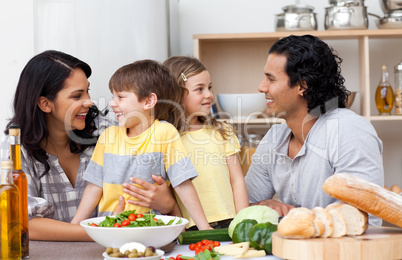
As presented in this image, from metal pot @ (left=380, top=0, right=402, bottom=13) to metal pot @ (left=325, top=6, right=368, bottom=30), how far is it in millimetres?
115

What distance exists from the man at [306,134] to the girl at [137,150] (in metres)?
0.39

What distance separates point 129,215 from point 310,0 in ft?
7.90

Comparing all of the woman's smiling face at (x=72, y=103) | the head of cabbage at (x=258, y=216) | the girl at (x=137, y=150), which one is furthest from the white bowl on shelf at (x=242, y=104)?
the head of cabbage at (x=258, y=216)

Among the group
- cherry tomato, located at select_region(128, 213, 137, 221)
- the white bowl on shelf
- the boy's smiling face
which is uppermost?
the boy's smiling face

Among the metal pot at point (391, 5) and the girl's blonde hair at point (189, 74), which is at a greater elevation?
the metal pot at point (391, 5)

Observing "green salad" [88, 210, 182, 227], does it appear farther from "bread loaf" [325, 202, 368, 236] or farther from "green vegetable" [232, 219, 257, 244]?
"bread loaf" [325, 202, 368, 236]

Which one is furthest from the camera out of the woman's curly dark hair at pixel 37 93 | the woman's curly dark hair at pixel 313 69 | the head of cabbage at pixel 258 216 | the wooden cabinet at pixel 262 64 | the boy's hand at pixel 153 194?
the wooden cabinet at pixel 262 64

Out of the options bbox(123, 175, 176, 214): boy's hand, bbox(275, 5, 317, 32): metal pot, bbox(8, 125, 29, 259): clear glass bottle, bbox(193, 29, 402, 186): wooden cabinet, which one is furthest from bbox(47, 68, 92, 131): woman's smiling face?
bbox(275, 5, 317, 32): metal pot

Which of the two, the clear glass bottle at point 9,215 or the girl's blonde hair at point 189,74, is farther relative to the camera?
the girl's blonde hair at point 189,74

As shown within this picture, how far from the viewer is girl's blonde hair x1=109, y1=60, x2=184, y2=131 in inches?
73.7

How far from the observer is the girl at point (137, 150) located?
172 centimetres

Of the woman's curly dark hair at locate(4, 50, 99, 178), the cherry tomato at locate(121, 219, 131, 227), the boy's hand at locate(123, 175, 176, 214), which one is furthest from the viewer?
the woman's curly dark hair at locate(4, 50, 99, 178)

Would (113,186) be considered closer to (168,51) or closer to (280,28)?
(168,51)

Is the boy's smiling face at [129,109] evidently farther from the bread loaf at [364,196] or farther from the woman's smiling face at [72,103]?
the bread loaf at [364,196]
